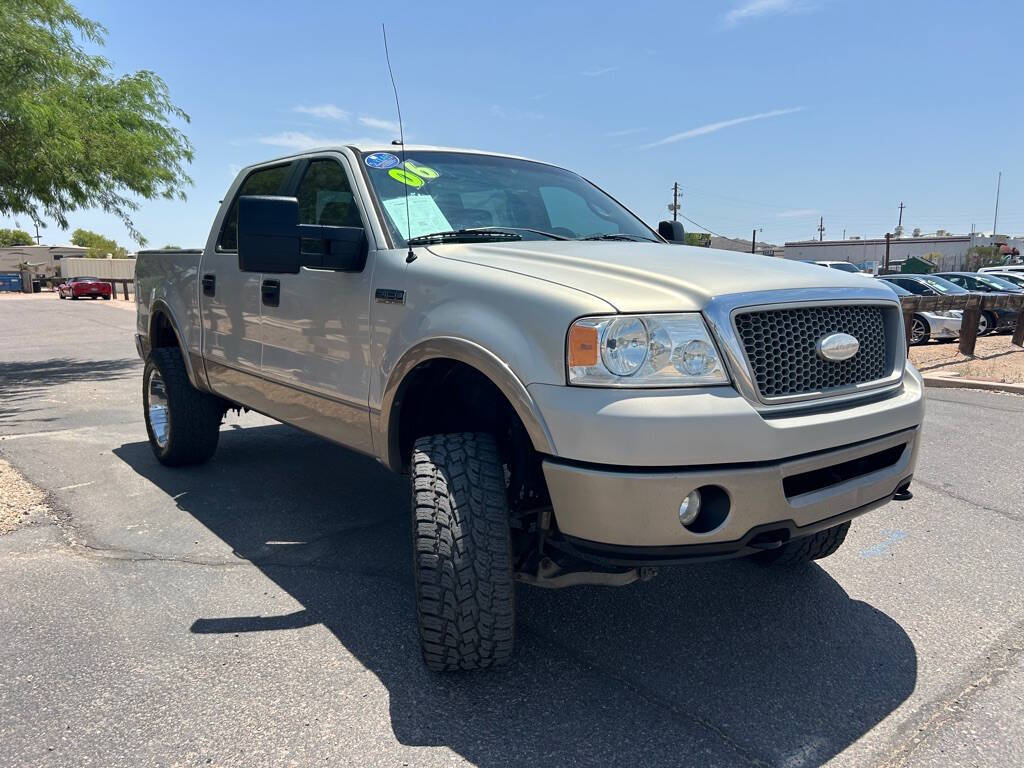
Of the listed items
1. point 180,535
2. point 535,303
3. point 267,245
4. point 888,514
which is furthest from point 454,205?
point 888,514

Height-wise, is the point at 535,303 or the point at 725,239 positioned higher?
the point at 725,239

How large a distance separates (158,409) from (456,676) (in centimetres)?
372

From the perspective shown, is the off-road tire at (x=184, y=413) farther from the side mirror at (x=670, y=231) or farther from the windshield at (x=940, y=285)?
the windshield at (x=940, y=285)

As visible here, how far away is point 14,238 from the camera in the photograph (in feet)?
331

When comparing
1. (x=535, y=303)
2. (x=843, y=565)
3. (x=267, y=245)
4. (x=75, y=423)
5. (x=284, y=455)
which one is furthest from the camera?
(x=75, y=423)

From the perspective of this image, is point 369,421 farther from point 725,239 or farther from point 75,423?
point 725,239

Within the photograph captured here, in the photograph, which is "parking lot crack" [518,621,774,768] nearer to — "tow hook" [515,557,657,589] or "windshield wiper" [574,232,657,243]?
"tow hook" [515,557,657,589]

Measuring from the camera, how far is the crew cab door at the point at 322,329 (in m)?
3.29

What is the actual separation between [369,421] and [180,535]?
5.39 ft

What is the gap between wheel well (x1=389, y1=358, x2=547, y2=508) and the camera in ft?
9.12

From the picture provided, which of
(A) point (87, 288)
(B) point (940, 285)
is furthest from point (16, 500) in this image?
(A) point (87, 288)

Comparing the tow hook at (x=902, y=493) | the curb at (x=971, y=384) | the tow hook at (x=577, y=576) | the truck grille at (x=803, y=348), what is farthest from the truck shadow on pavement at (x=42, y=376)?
the curb at (x=971, y=384)

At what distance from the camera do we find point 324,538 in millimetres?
4098

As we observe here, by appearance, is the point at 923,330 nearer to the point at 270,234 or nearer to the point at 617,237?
the point at 617,237
